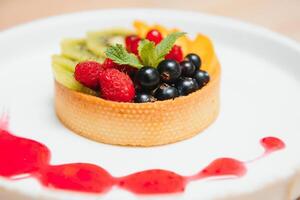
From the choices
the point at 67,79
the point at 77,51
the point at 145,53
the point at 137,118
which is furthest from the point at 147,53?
the point at 77,51

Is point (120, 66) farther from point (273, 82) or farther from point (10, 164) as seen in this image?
point (273, 82)

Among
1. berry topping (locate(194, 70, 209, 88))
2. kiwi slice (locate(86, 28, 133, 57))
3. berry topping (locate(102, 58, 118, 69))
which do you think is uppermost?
kiwi slice (locate(86, 28, 133, 57))

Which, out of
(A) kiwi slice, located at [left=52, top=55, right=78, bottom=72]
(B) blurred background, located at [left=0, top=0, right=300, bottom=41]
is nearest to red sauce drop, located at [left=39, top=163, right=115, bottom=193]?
(A) kiwi slice, located at [left=52, top=55, right=78, bottom=72]

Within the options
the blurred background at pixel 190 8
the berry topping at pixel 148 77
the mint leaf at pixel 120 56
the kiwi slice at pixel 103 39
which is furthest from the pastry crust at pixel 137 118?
the blurred background at pixel 190 8

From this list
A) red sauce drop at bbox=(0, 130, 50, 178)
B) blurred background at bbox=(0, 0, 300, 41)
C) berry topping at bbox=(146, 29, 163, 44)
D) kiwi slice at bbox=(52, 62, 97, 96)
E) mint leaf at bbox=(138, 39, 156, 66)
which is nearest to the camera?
red sauce drop at bbox=(0, 130, 50, 178)

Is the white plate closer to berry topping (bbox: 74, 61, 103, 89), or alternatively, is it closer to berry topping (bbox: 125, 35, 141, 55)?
berry topping (bbox: 74, 61, 103, 89)

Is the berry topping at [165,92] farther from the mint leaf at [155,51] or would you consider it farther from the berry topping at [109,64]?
the berry topping at [109,64]
